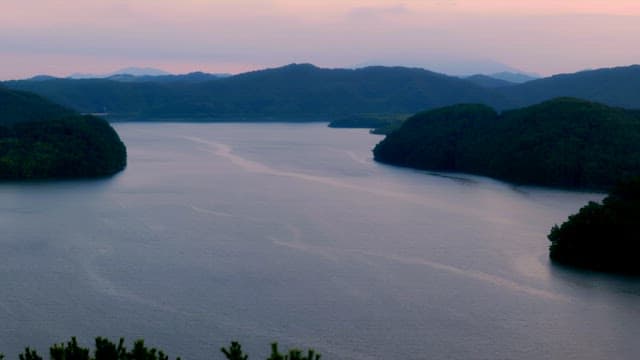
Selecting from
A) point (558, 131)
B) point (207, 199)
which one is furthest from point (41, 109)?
point (558, 131)

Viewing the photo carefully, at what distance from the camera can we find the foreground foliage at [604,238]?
3791 cm

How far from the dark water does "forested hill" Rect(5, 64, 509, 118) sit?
108405mm

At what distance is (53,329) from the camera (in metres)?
29.1

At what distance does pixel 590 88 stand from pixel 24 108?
→ 101 m

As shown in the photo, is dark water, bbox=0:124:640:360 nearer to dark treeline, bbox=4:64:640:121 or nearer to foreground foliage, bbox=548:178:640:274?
foreground foliage, bbox=548:178:640:274

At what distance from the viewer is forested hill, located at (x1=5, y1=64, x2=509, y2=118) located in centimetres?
17250

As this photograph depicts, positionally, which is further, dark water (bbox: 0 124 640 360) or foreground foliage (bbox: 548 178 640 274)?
foreground foliage (bbox: 548 178 640 274)

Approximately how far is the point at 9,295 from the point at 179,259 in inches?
325

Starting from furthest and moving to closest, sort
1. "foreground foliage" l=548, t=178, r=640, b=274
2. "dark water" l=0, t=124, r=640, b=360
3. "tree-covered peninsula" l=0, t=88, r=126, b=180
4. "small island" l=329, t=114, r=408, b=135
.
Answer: "small island" l=329, t=114, r=408, b=135 < "tree-covered peninsula" l=0, t=88, r=126, b=180 < "foreground foliage" l=548, t=178, r=640, b=274 < "dark water" l=0, t=124, r=640, b=360

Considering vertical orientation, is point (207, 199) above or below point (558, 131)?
below

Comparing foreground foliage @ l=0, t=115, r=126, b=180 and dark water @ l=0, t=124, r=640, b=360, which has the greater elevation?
foreground foliage @ l=0, t=115, r=126, b=180

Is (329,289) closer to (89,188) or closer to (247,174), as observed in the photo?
(89,188)

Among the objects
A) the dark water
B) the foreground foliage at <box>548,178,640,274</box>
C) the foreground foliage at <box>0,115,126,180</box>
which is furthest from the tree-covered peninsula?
the foreground foliage at <box>548,178,640,274</box>

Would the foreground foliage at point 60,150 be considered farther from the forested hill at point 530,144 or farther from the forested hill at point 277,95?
the forested hill at point 277,95
